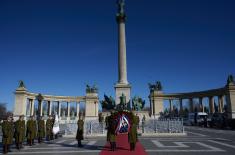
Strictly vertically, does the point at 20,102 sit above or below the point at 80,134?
above

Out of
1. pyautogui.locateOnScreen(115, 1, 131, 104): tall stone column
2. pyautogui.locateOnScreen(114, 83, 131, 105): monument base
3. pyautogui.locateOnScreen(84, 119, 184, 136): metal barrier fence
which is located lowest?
pyautogui.locateOnScreen(84, 119, 184, 136): metal barrier fence

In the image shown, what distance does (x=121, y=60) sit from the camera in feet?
140

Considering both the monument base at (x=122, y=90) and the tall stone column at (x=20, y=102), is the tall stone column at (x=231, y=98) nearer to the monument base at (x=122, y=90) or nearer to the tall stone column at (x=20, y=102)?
the monument base at (x=122, y=90)

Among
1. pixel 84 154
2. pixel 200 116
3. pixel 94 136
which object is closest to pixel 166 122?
pixel 94 136

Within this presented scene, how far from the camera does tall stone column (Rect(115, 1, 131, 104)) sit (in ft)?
134

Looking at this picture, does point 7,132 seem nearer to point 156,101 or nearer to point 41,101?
point 41,101

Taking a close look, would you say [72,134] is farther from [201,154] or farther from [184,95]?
[184,95]

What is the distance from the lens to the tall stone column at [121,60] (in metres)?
40.9

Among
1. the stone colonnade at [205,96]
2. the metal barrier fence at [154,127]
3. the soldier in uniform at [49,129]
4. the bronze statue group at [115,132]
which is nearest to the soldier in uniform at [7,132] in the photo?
the bronze statue group at [115,132]

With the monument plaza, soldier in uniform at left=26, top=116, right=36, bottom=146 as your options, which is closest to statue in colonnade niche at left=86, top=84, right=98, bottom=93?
the monument plaza

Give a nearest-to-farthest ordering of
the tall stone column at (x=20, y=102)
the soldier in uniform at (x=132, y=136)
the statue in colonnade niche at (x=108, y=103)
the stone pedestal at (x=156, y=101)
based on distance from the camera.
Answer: the soldier in uniform at (x=132, y=136)
the statue in colonnade niche at (x=108, y=103)
the tall stone column at (x=20, y=102)
the stone pedestal at (x=156, y=101)

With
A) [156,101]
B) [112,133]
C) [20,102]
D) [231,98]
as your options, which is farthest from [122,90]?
[156,101]

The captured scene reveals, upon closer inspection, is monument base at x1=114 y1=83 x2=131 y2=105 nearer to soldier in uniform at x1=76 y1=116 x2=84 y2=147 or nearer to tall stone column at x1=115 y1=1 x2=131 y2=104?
tall stone column at x1=115 y1=1 x2=131 y2=104

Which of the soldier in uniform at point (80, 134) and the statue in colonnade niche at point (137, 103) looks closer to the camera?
the soldier in uniform at point (80, 134)
